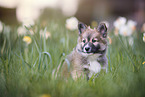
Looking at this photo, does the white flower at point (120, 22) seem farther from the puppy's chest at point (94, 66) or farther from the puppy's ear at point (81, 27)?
the puppy's chest at point (94, 66)

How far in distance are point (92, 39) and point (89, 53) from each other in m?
0.22

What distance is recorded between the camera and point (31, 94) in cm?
156

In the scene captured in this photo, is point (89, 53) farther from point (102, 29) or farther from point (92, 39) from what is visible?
point (102, 29)

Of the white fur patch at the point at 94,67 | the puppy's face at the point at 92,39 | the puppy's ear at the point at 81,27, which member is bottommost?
the white fur patch at the point at 94,67

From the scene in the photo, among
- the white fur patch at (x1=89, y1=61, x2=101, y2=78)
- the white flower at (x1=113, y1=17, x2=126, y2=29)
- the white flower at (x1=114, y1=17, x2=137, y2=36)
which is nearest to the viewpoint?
the white fur patch at (x1=89, y1=61, x2=101, y2=78)

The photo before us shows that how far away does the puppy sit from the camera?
7.77 feet

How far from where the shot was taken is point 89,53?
240cm

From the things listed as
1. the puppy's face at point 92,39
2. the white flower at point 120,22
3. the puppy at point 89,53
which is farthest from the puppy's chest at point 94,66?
the white flower at point 120,22

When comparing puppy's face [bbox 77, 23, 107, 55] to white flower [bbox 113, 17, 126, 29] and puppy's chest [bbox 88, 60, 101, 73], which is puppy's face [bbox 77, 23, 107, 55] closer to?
puppy's chest [bbox 88, 60, 101, 73]

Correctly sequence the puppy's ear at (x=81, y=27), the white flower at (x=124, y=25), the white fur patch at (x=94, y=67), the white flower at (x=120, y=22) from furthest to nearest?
the white flower at (x=120, y=22)
the white flower at (x=124, y=25)
the puppy's ear at (x=81, y=27)
the white fur patch at (x=94, y=67)

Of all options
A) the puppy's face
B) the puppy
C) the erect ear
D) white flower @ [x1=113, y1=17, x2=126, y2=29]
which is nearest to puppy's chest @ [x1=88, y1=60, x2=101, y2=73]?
the puppy

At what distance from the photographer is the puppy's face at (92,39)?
239 cm

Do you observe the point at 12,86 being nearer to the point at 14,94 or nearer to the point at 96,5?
the point at 14,94

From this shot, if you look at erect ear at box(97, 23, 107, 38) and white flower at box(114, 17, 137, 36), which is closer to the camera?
erect ear at box(97, 23, 107, 38)
